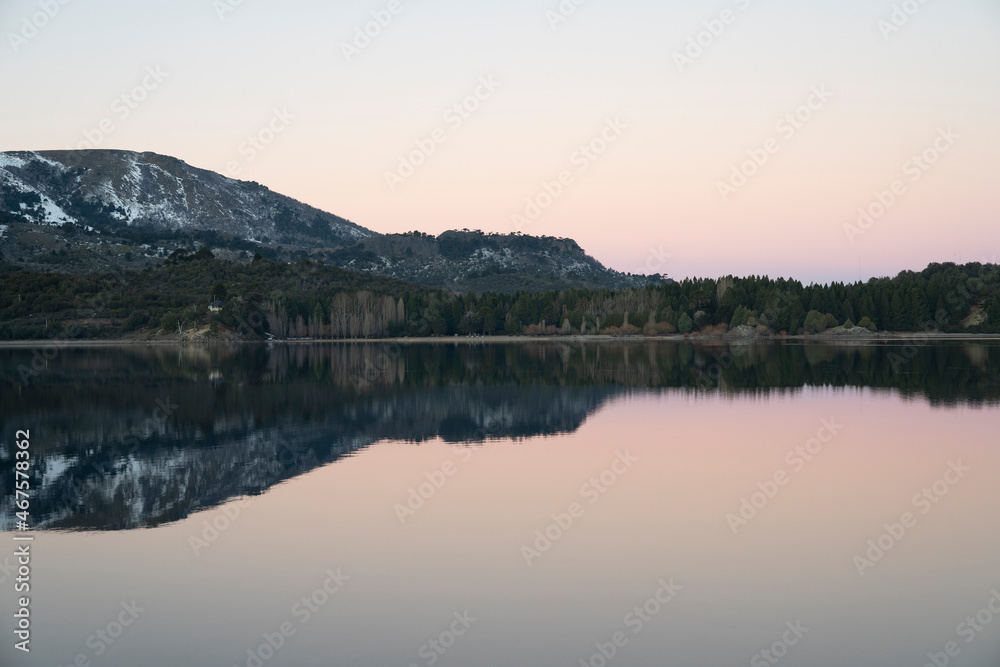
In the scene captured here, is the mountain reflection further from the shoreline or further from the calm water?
the shoreline

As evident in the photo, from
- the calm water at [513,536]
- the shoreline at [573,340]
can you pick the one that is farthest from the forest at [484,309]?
the calm water at [513,536]

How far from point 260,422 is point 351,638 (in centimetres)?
2711

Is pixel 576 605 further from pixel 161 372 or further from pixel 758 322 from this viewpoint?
pixel 758 322

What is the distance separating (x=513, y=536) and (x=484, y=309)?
165395mm

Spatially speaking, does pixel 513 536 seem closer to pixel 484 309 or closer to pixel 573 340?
pixel 573 340

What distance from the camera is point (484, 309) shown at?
607ft

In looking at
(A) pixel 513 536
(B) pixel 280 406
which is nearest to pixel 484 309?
(B) pixel 280 406

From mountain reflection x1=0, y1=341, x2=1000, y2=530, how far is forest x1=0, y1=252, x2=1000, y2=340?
77.8 m

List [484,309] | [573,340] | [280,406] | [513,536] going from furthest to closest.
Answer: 1. [484,309]
2. [573,340]
3. [280,406]
4. [513,536]

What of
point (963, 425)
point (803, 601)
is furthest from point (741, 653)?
point (963, 425)

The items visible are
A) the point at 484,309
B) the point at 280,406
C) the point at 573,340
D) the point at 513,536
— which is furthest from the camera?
the point at 484,309

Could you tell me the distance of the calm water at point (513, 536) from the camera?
45.7 feet

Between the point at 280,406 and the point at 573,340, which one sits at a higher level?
the point at 573,340

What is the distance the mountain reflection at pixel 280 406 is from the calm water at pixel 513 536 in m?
0.27
